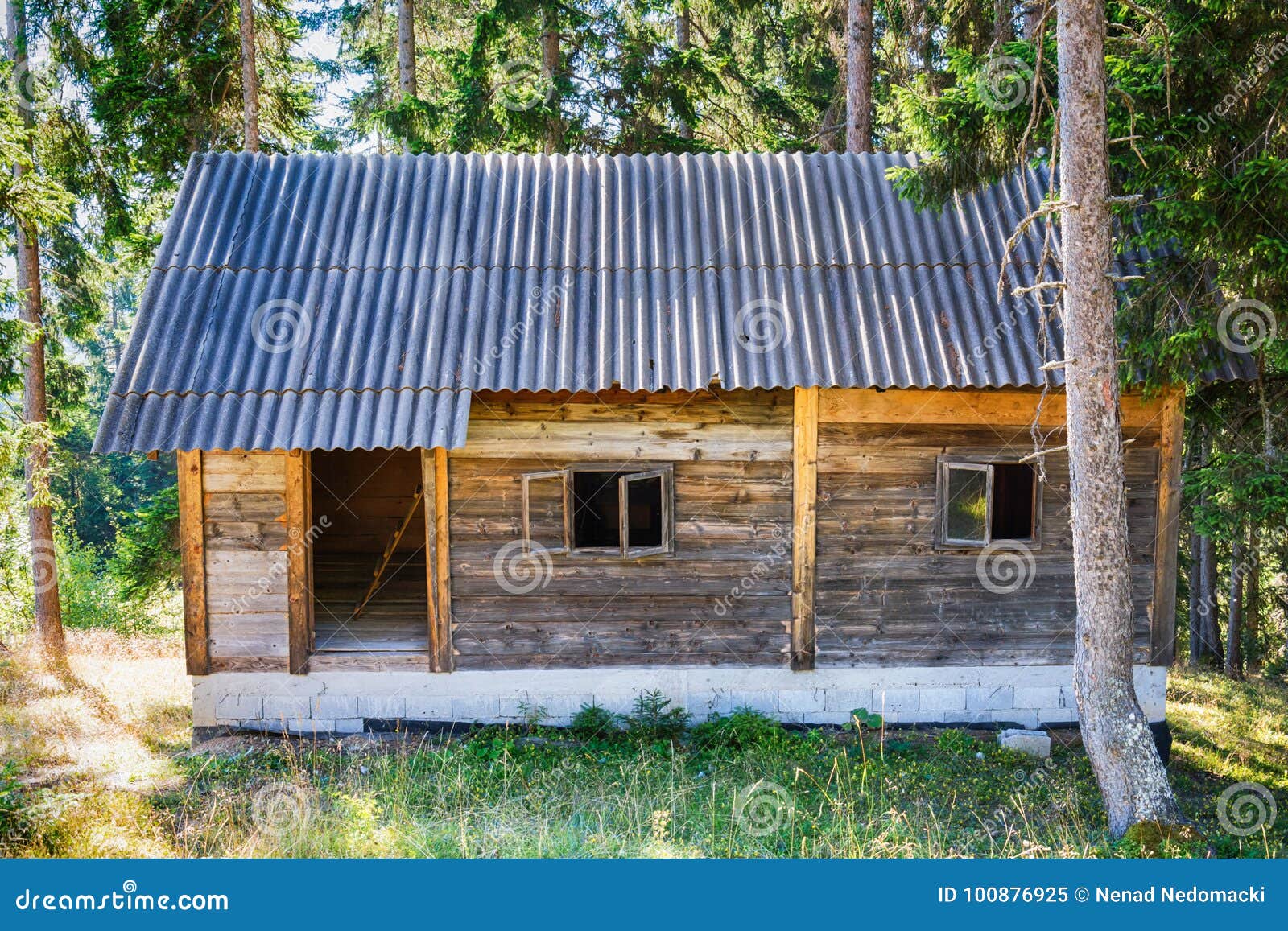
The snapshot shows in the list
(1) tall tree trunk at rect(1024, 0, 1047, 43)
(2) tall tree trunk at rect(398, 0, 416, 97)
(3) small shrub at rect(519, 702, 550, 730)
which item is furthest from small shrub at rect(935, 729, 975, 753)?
(2) tall tree trunk at rect(398, 0, 416, 97)

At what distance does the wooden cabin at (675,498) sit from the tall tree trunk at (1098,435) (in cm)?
200

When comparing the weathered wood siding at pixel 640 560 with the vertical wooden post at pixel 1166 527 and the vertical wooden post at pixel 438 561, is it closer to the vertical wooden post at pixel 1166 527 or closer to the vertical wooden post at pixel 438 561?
the vertical wooden post at pixel 438 561

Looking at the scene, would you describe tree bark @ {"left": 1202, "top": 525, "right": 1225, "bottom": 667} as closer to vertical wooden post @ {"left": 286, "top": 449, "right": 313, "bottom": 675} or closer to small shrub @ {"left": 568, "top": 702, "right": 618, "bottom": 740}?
small shrub @ {"left": 568, "top": 702, "right": 618, "bottom": 740}

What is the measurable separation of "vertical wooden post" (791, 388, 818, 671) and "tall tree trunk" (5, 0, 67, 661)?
1073 cm

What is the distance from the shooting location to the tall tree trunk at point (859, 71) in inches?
570

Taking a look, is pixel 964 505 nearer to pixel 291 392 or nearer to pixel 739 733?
pixel 739 733

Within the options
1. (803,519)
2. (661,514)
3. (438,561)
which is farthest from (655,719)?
(438,561)

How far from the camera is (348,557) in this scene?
46.3ft

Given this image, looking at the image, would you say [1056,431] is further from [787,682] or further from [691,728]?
[691,728]

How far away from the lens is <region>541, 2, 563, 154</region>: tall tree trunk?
15.8 meters

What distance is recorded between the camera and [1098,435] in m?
6.31

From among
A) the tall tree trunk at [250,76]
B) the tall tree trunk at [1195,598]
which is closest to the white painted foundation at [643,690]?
the tall tree trunk at [250,76]

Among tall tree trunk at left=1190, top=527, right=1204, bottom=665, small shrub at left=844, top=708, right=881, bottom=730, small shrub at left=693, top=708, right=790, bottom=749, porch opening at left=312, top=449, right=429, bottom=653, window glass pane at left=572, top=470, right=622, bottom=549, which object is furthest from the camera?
tall tree trunk at left=1190, top=527, right=1204, bottom=665

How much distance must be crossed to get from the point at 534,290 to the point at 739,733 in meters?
4.82
